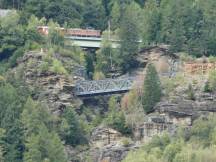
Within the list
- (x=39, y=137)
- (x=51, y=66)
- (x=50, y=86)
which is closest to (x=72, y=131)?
(x=39, y=137)

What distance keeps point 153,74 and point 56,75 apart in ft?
26.6

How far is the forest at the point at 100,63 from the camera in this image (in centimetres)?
10669

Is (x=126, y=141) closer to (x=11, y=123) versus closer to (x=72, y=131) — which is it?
(x=72, y=131)

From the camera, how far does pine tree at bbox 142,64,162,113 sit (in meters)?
111

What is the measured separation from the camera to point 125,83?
118062mm

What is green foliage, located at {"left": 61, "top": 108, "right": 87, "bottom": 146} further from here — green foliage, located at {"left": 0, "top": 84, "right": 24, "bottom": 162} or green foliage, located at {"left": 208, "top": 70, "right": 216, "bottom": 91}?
green foliage, located at {"left": 208, "top": 70, "right": 216, "bottom": 91}

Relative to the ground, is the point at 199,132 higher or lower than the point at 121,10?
lower

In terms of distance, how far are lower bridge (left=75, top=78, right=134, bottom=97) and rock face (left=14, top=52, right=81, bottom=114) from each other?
0.79 meters

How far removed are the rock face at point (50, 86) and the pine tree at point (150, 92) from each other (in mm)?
6386

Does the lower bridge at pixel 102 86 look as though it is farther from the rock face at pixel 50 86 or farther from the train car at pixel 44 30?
the train car at pixel 44 30

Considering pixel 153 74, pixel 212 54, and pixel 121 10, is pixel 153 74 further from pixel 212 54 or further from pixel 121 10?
pixel 121 10

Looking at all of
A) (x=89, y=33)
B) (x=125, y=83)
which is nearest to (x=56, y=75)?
(x=125, y=83)

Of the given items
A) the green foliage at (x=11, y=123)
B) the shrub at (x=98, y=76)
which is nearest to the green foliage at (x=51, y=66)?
the shrub at (x=98, y=76)

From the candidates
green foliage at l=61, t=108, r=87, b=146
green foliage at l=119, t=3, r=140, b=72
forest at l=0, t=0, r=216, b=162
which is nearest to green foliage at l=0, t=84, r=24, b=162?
forest at l=0, t=0, r=216, b=162
